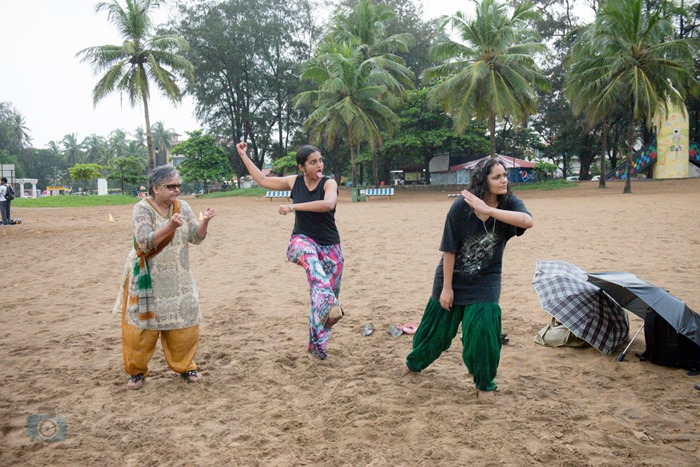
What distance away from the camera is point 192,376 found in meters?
3.75

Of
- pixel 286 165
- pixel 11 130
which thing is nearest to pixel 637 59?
pixel 286 165

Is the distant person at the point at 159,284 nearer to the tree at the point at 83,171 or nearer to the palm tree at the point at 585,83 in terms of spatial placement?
the palm tree at the point at 585,83

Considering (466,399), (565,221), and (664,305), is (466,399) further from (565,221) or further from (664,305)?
(565,221)

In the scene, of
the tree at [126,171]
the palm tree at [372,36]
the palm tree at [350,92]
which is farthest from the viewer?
the tree at [126,171]

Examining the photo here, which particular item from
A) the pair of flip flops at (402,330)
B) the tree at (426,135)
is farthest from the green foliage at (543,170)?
the pair of flip flops at (402,330)

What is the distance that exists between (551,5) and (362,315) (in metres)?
39.6

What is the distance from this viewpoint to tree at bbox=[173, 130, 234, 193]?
39125 millimetres

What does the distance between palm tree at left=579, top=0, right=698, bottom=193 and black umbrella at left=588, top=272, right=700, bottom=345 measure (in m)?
20.8

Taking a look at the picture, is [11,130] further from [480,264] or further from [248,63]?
[480,264]

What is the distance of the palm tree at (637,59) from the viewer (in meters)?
21.8

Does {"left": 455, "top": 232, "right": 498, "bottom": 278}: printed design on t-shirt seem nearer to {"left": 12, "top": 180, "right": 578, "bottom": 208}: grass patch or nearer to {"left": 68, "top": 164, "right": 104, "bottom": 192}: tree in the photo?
{"left": 12, "top": 180, "right": 578, "bottom": 208}: grass patch

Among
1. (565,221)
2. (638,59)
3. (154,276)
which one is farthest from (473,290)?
(638,59)

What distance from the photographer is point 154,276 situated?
350 centimetres

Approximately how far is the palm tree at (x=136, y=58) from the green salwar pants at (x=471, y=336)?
28.1m
